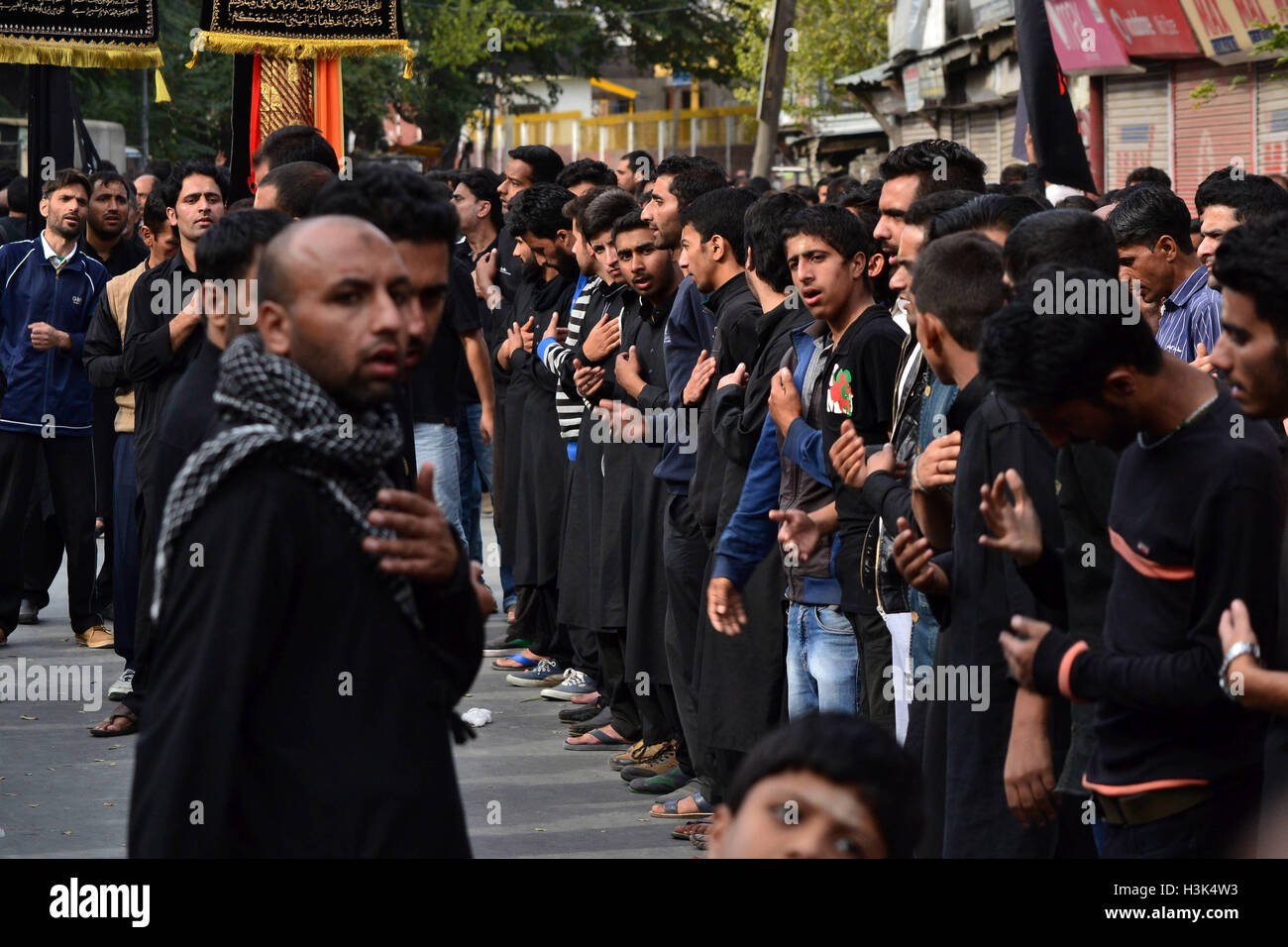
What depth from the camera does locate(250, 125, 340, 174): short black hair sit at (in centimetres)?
719

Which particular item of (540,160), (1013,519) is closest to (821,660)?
(1013,519)

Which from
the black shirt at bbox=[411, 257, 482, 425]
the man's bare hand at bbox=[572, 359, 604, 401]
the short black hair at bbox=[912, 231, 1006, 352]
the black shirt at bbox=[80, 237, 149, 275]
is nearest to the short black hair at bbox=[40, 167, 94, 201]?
the black shirt at bbox=[80, 237, 149, 275]

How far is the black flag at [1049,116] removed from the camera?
9609mm

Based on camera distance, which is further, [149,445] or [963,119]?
[963,119]

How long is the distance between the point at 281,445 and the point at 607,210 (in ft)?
18.0

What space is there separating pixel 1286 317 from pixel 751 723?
10.3ft

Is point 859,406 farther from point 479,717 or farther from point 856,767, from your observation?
point 479,717

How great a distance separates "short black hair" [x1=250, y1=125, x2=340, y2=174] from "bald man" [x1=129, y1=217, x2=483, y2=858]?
15.0 ft

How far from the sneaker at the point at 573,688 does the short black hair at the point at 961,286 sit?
15.3 feet

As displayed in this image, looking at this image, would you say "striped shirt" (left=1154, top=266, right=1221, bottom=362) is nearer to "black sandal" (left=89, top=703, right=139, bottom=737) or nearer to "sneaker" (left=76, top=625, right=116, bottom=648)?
"black sandal" (left=89, top=703, right=139, bottom=737)

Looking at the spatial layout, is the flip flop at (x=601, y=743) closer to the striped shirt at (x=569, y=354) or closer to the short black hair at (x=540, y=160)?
the striped shirt at (x=569, y=354)

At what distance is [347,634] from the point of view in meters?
2.67
